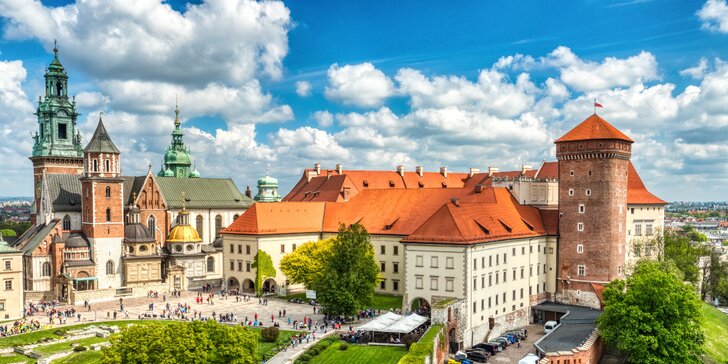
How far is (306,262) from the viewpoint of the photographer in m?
72.8

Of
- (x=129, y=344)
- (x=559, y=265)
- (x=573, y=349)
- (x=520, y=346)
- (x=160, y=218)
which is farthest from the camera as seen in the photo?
(x=160, y=218)

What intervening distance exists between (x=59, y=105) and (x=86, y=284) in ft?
111

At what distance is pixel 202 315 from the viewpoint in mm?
67625

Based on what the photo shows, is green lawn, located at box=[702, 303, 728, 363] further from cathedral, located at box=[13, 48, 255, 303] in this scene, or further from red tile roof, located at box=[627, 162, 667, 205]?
cathedral, located at box=[13, 48, 255, 303]

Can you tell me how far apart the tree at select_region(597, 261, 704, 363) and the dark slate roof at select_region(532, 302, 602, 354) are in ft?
10.2

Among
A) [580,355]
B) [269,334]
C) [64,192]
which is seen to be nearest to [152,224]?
[64,192]

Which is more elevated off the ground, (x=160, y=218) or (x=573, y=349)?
(x=160, y=218)

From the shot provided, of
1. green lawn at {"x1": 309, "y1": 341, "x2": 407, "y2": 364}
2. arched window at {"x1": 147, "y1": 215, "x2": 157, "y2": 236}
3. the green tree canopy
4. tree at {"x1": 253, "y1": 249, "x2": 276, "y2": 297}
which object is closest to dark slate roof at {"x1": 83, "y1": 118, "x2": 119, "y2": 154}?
arched window at {"x1": 147, "y1": 215, "x2": 157, "y2": 236}

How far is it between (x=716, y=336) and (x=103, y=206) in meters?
73.8

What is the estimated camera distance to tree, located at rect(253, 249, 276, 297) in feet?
255

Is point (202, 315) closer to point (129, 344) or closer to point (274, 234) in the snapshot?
point (274, 234)

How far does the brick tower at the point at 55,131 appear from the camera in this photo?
326 ft

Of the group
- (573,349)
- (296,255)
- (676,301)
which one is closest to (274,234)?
(296,255)

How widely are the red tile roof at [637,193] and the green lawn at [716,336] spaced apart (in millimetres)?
14744
